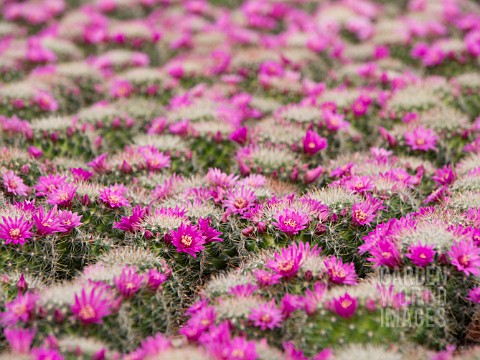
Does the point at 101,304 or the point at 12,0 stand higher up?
the point at 101,304

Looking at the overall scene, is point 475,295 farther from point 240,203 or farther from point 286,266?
point 240,203

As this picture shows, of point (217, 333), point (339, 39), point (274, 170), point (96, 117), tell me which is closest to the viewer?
point (217, 333)

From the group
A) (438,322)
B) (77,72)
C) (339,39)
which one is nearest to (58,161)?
(77,72)

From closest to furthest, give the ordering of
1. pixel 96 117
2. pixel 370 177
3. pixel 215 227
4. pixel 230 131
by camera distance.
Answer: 1. pixel 215 227
2. pixel 370 177
3. pixel 230 131
4. pixel 96 117

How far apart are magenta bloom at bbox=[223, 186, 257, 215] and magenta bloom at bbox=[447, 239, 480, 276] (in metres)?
1.41

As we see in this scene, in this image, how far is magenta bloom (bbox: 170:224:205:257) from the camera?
4148mm

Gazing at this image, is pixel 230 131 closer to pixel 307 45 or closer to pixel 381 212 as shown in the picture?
pixel 381 212

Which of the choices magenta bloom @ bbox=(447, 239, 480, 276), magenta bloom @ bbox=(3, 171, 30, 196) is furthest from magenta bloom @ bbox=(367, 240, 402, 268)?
magenta bloom @ bbox=(3, 171, 30, 196)

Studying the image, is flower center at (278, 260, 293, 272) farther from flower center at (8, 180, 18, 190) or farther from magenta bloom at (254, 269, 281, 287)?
flower center at (8, 180, 18, 190)

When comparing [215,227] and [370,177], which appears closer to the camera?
[215,227]

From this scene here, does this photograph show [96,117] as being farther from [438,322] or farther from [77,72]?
[438,322]

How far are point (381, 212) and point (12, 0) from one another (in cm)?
809

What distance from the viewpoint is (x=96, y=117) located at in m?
6.30

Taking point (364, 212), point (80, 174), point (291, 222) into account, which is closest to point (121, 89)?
point (80, 174)
